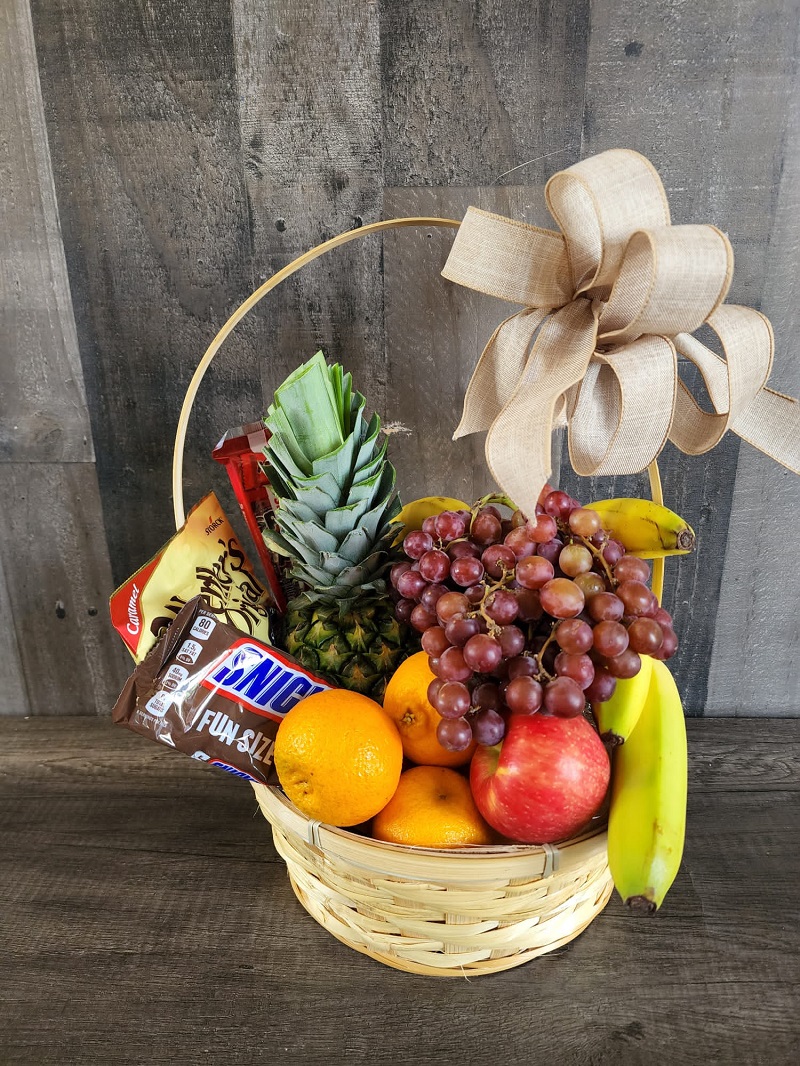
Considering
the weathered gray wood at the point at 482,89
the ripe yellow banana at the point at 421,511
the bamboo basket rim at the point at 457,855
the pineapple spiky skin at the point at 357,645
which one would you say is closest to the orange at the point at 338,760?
the bamboo basket rim at the point at 457,855

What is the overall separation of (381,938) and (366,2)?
3.28 feet

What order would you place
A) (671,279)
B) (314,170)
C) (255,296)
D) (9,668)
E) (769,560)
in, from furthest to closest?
(9,668) < (769,560) < (314,170) < (255,296) < (671,279)

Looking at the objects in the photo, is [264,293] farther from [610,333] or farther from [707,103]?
[707,103]

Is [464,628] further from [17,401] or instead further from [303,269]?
[17,401]

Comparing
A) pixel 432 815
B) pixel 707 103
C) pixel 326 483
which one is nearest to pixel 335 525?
pixel 326 483

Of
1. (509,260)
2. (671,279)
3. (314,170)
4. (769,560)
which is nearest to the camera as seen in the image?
(671,279)

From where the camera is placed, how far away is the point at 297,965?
75cm

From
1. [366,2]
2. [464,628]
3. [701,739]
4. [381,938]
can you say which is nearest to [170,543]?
[464,628]

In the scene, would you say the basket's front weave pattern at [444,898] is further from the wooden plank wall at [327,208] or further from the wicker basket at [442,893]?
the wooden plank wall at [327,208]

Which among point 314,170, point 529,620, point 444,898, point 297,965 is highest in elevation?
point 314,170

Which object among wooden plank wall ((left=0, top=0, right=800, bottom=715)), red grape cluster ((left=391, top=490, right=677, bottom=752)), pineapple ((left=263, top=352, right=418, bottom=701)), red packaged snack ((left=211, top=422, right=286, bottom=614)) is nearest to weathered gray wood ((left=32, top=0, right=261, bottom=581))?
wooden plank wall ((left=0, top=0, right=800, bottom=715))

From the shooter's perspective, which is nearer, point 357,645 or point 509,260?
point 509,260

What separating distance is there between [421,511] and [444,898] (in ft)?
1.32

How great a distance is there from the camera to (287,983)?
2.38 feet
